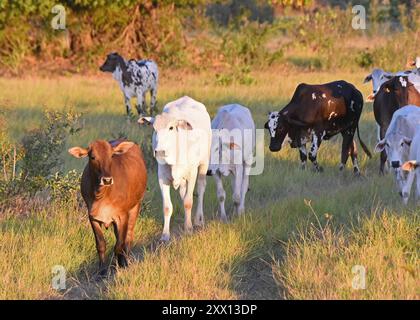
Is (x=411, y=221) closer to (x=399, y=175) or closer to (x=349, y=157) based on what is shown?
(x=399, y=175)

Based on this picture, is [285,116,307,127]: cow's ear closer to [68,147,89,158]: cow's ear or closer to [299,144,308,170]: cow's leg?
[299,144,308,170]: cow's leg

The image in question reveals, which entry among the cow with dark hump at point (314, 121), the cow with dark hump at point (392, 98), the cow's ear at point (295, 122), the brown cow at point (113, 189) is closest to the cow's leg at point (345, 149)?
the cow with dark hump at point (314, 121)

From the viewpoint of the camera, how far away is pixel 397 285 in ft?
21.1

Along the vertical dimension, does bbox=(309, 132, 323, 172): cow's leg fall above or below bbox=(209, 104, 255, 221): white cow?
below

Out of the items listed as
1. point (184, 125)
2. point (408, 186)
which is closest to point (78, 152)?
point (184, 125)

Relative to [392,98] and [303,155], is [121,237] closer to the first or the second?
[303,155]

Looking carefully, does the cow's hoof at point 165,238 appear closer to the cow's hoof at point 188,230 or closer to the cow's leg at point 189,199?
the cow's hoof at point 188,230

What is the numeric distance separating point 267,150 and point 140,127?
2634mm

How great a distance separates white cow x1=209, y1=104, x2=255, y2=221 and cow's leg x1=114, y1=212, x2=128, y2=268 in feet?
5.35

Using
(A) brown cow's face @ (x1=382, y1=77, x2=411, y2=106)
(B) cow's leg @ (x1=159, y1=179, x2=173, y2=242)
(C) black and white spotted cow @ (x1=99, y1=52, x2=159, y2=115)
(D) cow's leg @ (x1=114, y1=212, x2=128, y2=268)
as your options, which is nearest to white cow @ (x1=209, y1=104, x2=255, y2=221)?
(B) cow's leg @ (x1=159, y1=179, x2=173, y2=242)

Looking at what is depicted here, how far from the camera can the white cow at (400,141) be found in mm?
9234

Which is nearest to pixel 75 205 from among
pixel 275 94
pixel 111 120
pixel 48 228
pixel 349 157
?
Result: pixel 48 228

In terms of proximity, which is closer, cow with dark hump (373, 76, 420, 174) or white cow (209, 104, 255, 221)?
white cow (209, 104, 255, 221)

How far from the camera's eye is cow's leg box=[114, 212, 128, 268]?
7.68 m
